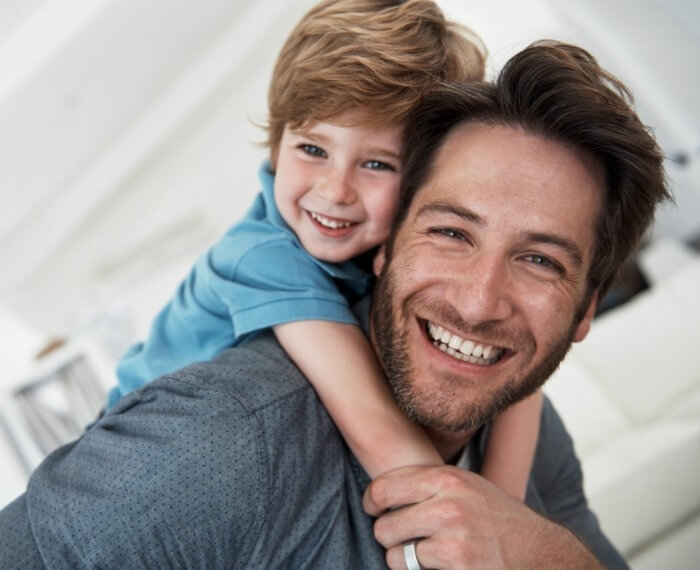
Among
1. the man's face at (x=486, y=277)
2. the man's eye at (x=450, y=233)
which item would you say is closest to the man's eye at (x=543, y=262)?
the man's face at (x=486, y=277)

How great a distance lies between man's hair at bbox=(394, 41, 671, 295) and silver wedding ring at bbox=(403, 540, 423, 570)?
489mm

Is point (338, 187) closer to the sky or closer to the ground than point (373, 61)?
closer to the ground

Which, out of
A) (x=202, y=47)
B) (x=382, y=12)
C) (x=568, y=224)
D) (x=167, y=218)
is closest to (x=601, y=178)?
(x=568, y=224)

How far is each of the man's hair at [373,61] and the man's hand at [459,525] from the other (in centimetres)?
59

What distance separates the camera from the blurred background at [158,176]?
246 cm

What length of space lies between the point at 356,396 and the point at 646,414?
7.36ft

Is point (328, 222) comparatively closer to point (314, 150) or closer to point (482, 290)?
point (314, 150)

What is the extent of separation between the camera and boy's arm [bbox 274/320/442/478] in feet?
3.39

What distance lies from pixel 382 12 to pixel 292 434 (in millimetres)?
735

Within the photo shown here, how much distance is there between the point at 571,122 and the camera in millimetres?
1102

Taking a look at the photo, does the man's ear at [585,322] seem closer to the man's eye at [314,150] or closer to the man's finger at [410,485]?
the man's finger at [410,485]

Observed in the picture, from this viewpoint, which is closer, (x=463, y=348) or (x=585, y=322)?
(x=463, y=348)

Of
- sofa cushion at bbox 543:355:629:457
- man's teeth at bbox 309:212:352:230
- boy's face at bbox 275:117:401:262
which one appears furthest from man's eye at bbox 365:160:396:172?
sofa cushion at bbox 543:355:629:457

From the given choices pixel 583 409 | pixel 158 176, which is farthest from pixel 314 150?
pixel 158 176
